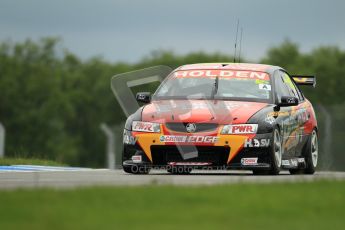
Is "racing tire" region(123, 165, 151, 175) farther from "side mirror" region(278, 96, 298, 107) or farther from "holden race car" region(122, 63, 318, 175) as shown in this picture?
"side mirror" region(278, 96, 298, 107)

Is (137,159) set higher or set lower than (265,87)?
lower

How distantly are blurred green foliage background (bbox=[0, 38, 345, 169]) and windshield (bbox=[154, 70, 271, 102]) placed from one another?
7446cm

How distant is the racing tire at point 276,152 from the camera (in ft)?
46.5

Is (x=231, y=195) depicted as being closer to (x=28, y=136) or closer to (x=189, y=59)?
(x=28, y=136)

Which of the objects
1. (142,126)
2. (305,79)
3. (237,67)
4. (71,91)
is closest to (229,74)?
(237,67)

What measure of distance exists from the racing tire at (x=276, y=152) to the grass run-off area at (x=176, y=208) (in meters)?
4.14

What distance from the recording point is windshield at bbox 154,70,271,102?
49.8 feet

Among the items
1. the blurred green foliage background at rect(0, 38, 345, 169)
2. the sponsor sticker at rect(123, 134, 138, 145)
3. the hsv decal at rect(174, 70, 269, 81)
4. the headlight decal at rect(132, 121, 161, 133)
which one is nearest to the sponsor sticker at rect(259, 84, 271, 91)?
the hsv decal at rect(174, 70, 269, 81)

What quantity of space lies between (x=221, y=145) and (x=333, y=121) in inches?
331

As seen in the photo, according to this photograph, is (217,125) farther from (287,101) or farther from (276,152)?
(287,101)

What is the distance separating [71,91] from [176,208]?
118916 mm

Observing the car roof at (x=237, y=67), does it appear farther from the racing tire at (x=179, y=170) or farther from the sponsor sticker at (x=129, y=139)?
the sponsor sticker at (x=129, y=139)

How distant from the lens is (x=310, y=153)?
16.3 m

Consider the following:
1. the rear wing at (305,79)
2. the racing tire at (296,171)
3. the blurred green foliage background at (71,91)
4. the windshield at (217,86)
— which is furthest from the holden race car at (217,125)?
the blurred green foliage background at (71,91)
